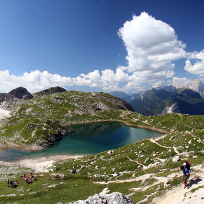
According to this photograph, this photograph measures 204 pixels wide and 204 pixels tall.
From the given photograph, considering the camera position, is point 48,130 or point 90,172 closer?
point 90,172

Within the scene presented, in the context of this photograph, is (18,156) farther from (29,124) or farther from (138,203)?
(138,203)

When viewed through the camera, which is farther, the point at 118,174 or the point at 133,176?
the point at 118,174

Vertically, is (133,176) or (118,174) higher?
(133,176)

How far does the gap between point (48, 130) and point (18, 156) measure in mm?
37169

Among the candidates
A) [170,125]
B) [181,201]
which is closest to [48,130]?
[181,201]

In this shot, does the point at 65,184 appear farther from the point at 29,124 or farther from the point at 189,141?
the point at 29,124

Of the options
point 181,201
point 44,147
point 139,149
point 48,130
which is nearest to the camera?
point 181,201

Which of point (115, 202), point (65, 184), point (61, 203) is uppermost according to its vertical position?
point (115, 202)

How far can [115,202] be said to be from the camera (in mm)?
16734

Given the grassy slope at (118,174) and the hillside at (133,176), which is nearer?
the hillside at (133,176)

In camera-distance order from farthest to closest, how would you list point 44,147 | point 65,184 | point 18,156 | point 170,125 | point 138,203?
1. point 170,125
2. point 44,147
3. point 18,156
4. point 65,184
5. point 138,203

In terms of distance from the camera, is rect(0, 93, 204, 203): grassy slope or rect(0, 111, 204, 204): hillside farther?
rect(0, 93, 204, 203): grassy slope

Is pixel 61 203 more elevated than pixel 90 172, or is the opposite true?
pixel 61 203

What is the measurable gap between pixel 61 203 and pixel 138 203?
15.6 meters
